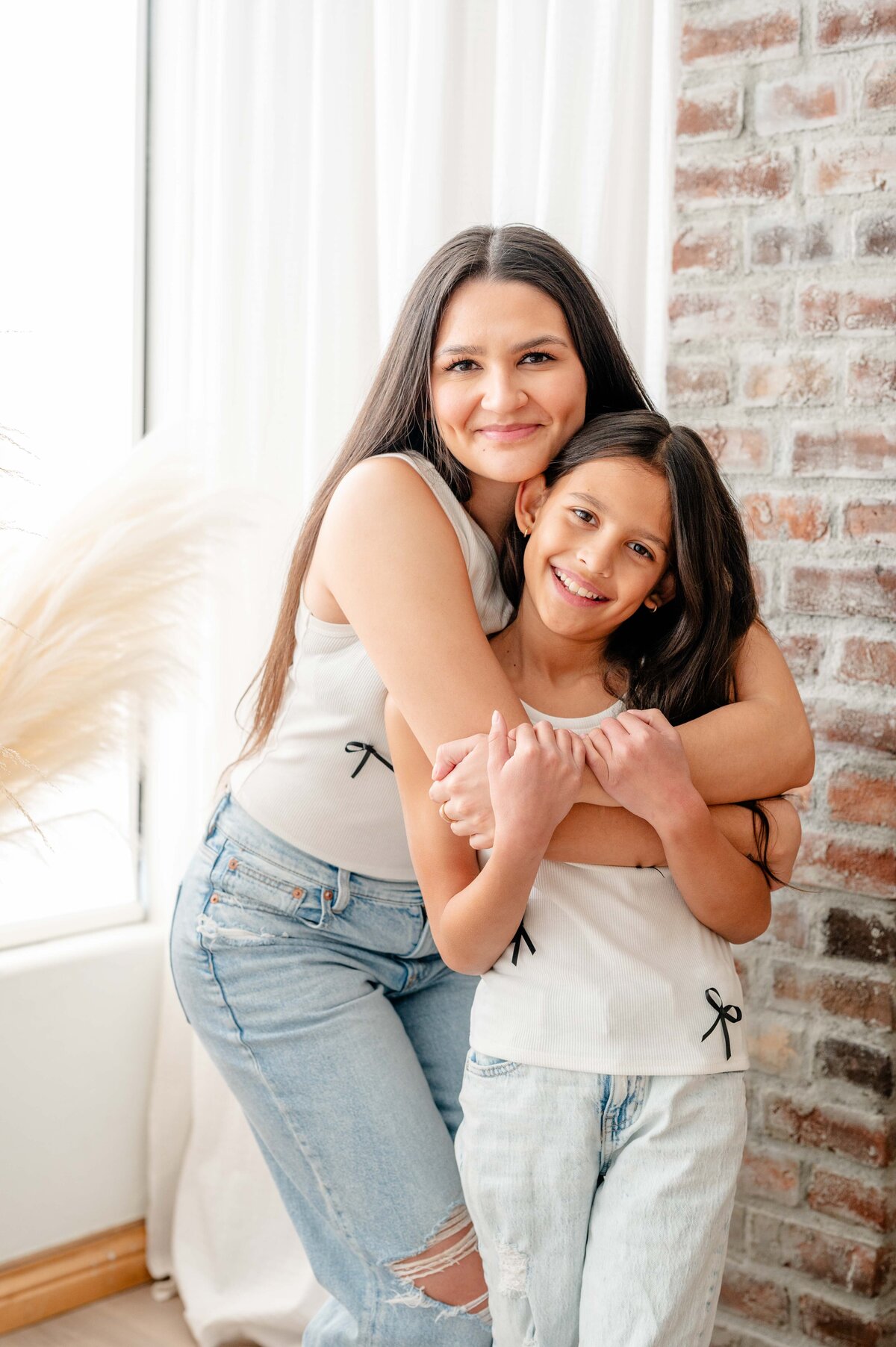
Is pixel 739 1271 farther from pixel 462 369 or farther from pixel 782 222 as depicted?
pixel 782 222

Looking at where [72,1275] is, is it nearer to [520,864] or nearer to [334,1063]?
[334,1063]

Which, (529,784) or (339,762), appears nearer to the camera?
(529,784)

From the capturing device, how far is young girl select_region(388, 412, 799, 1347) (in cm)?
120

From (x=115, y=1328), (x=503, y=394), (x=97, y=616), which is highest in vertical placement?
(x=503, y=394)

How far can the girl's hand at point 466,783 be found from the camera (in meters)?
1.22

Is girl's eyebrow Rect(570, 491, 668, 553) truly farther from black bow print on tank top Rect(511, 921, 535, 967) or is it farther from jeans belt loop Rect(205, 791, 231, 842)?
jeans belt loop Rect(205, 791, 231, 842)

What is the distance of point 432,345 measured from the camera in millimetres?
1461

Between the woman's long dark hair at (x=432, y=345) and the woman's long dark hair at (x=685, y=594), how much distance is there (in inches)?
4.2

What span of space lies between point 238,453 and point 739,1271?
1633 mm

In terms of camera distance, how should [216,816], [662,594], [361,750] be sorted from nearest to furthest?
[662,594] → [361,750] → [216,816]

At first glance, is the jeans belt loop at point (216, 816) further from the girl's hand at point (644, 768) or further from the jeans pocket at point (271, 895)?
the girl's hand at point (644, 768)

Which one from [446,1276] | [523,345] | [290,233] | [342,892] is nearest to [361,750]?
[342,892]

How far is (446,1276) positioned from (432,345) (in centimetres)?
106

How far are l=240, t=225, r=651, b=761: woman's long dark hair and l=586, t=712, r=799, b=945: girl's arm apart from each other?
400mm
